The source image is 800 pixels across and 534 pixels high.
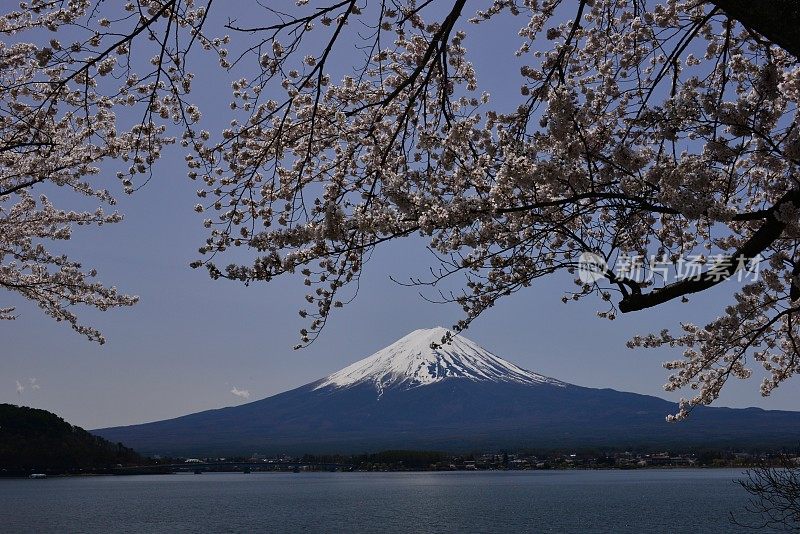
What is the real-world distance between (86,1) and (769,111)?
4.80 meters

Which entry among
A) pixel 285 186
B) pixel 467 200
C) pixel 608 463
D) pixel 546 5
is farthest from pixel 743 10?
pixel 608 463

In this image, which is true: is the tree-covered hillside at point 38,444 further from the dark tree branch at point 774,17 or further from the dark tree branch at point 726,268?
the dark tree branch at point 774,17

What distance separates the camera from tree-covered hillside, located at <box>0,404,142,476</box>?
314 ft

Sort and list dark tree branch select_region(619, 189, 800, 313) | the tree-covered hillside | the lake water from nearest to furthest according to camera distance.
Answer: dark tree branch select_region(619, 189, 800, 313) → the lake water → the tree-covered hillside

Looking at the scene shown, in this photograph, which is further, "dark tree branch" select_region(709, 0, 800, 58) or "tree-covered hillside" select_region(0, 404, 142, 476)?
"tree-covered hillside" select_region(0, 404, 142, 476)

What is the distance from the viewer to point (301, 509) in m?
66.5

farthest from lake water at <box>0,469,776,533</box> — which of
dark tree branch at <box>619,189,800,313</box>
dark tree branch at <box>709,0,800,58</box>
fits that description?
dark tree branch at <box>709,0,800,58</box>

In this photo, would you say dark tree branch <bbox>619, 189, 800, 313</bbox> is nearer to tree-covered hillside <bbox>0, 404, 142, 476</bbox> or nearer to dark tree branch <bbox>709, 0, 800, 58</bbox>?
dark tree branch <bbox>709, 0, 800, 58</bbox>

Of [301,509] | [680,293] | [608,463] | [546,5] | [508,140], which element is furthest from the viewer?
[608,463]

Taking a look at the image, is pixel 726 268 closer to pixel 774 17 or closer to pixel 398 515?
pixel 774 17

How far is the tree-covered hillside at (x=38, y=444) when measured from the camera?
95.8m

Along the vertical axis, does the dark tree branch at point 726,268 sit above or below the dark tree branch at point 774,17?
below

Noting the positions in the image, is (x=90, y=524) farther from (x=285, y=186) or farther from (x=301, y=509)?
(x=285, y=186)

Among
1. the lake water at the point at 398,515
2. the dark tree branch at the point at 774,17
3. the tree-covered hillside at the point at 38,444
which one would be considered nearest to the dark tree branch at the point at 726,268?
the dark tree branch at the point at 774,17
